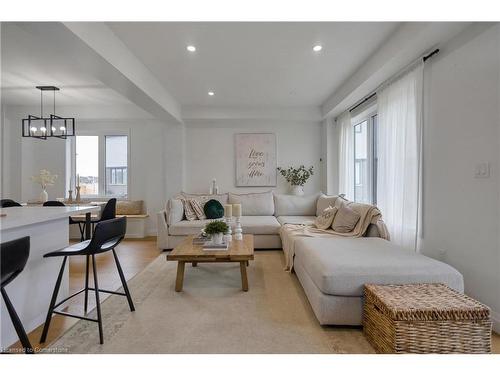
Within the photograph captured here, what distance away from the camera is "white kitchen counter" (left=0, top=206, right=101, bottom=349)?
1.78m

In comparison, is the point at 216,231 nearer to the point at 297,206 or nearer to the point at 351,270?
the point at 351,270

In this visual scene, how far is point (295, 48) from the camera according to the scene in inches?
120

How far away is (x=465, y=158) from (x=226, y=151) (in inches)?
166

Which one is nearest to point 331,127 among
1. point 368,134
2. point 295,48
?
point 368,134

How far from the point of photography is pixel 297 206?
5285 millimetres

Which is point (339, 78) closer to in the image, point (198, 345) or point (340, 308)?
point (340, 308)

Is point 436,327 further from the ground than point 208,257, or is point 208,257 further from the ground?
point 208,257

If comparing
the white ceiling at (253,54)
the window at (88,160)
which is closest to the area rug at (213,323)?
the white ceiling at (253,54)

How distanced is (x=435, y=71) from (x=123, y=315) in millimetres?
3504

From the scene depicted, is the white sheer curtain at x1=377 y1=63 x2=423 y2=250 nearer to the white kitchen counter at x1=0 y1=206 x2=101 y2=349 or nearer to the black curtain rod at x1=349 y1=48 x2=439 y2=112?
the black curtain rod at x1=349 y1=48 x2=439 y2=112

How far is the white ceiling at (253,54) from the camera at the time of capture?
265cm

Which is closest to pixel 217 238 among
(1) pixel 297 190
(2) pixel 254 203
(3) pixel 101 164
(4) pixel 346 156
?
(2) pixel 254 203

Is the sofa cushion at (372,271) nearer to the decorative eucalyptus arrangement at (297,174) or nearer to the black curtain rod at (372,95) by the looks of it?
the black curtain rod at (372,95)

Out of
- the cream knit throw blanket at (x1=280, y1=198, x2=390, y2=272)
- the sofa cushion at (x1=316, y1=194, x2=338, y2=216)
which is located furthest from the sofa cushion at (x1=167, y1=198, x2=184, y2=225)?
the sofa cushion at (x1=316, y1=194, x2=338, y2=216)
